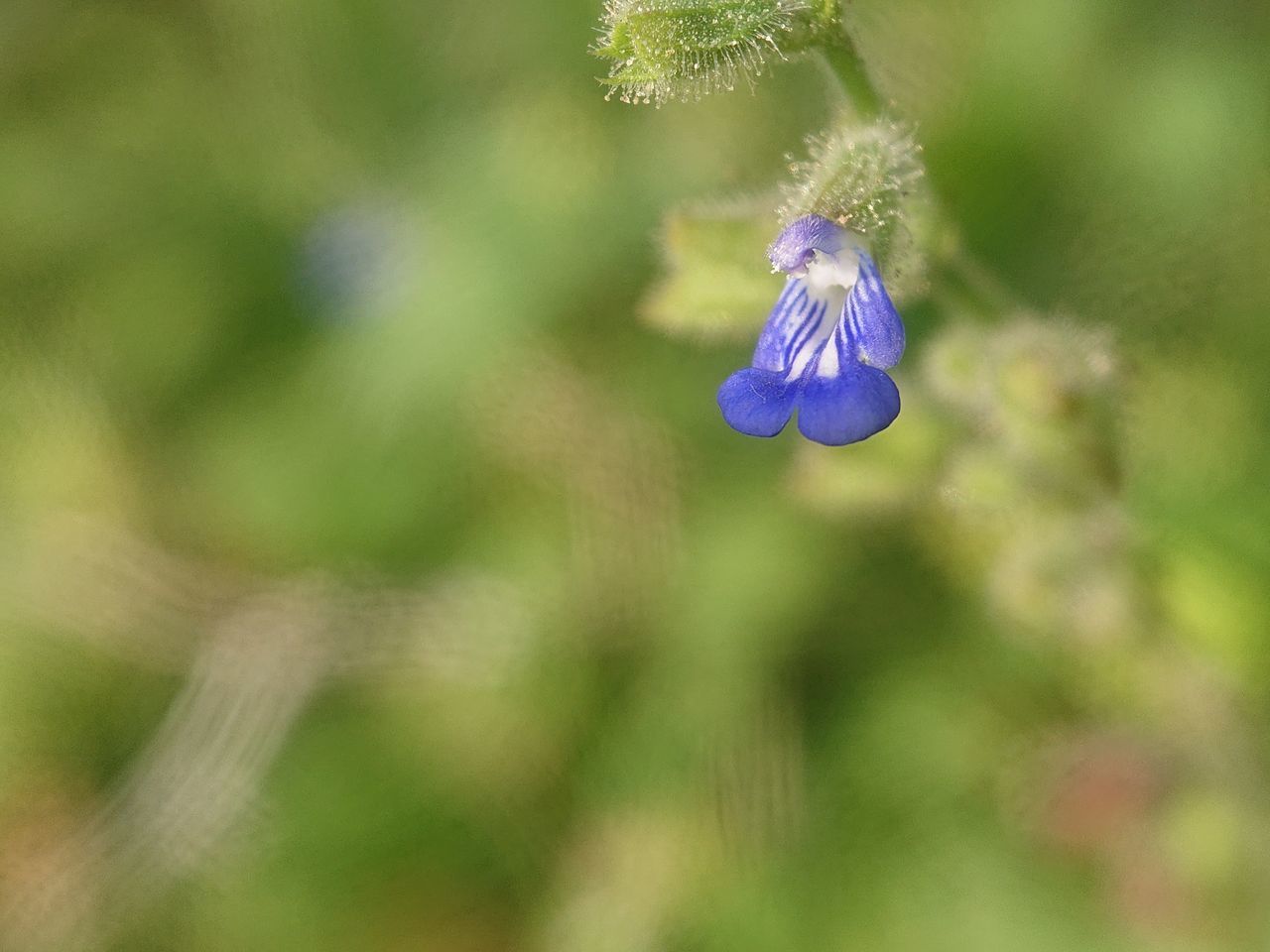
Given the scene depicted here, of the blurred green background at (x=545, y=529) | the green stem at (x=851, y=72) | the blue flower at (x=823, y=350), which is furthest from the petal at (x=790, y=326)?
the blurred green background at (x=545, y=529)

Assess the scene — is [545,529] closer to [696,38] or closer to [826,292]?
[826,292]

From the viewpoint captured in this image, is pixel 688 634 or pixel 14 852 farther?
pixel 14 852

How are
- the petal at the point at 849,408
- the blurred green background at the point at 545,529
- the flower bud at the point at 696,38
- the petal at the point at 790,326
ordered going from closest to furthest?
1. the petal at the point at 849,408
2. the flower bud at the point at 696,38
3. the petal at the point at 790,326
4. the blurred green background at the point at 545,529

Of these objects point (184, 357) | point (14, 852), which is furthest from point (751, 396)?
point (14, 852)

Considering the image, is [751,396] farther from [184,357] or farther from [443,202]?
[184,357]

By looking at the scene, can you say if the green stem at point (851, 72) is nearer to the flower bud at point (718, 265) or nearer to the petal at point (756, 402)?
the flower bud at point (718, 265)
